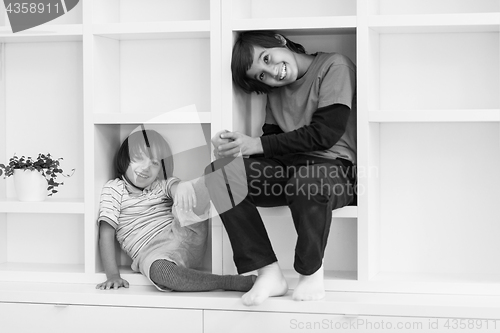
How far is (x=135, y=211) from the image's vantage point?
6.21 feet

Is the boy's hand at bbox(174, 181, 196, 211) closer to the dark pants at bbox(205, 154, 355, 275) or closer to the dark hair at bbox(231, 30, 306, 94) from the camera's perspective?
the dark pants at bbox(205, 154, 355, 275)

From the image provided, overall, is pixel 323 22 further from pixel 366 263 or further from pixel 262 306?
pixel 262 306

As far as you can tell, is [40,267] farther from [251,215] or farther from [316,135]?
[316,135]

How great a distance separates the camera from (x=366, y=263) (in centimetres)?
171

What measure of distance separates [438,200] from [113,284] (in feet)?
3.16

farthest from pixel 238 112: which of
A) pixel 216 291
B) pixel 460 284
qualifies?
pixel 460 284

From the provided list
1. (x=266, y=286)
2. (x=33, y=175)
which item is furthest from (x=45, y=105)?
(x=266, y=286)

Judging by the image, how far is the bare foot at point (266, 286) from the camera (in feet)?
5.19

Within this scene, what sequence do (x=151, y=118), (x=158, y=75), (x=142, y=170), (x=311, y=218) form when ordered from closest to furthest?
(x=311, y=218) → (x=151, y=118) → (x=142, y=170) → (x=158, y=75)

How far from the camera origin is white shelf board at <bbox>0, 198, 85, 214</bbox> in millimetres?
1839

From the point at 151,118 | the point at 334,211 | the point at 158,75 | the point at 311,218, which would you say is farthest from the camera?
the point at 158,75

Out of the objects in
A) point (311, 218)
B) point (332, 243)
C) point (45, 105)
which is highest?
point (45, 105)

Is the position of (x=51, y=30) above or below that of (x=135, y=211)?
above

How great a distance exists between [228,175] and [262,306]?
0.35 meters
